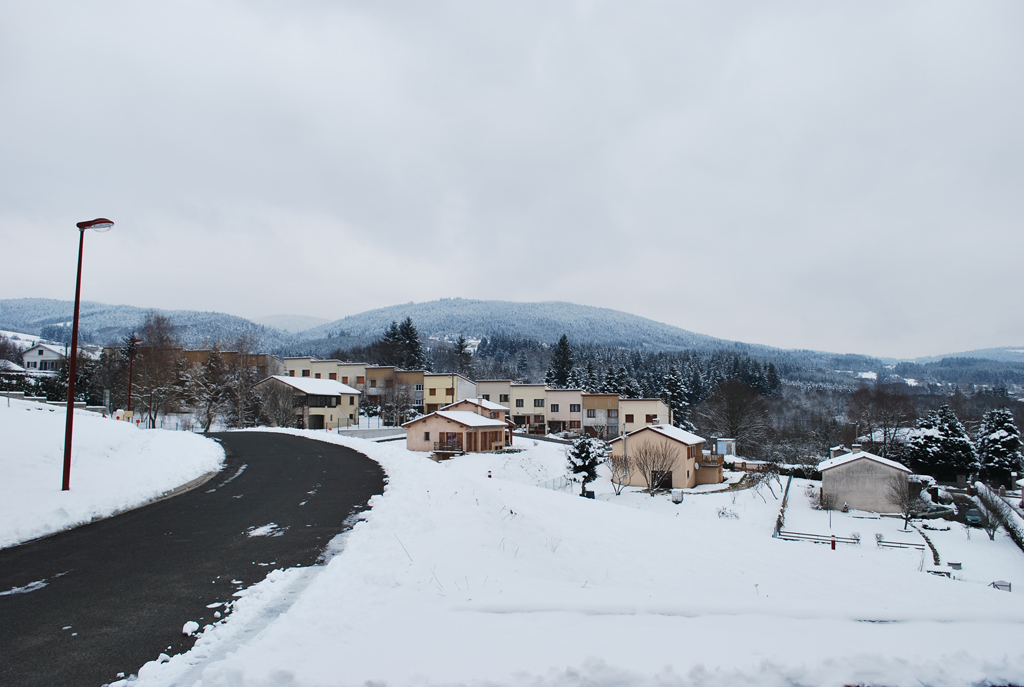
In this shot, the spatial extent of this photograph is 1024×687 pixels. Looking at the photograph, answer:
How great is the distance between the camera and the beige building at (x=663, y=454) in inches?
1710

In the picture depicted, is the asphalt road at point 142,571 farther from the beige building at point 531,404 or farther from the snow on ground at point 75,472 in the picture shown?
the beige building at point 531,404

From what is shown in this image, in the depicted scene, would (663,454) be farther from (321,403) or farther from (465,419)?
(321,403)

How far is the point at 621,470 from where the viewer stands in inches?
1730

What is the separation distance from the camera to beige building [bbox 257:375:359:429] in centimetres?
6262

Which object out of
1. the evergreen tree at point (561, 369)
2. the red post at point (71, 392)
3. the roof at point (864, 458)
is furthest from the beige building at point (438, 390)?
the red post at point (71, 392)

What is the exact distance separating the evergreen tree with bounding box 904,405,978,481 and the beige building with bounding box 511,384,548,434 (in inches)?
1674

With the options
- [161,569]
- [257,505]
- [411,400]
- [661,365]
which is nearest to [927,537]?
[257,505]

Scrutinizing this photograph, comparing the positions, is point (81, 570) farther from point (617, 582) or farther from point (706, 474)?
point (706, 474)

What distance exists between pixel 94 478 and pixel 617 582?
13619 mm

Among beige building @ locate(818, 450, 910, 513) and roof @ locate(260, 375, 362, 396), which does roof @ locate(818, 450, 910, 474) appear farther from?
roof @ locate(260, 375, 362, 396)

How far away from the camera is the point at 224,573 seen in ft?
27.5

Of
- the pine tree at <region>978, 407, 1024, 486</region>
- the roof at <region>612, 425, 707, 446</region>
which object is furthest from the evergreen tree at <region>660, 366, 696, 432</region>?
the pine tree at <region>978, 407, 1024, 486</region>

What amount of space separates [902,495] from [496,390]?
174 feet

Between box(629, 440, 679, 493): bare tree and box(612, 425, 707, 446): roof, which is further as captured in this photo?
box(612, 425, 707, 446): roof
